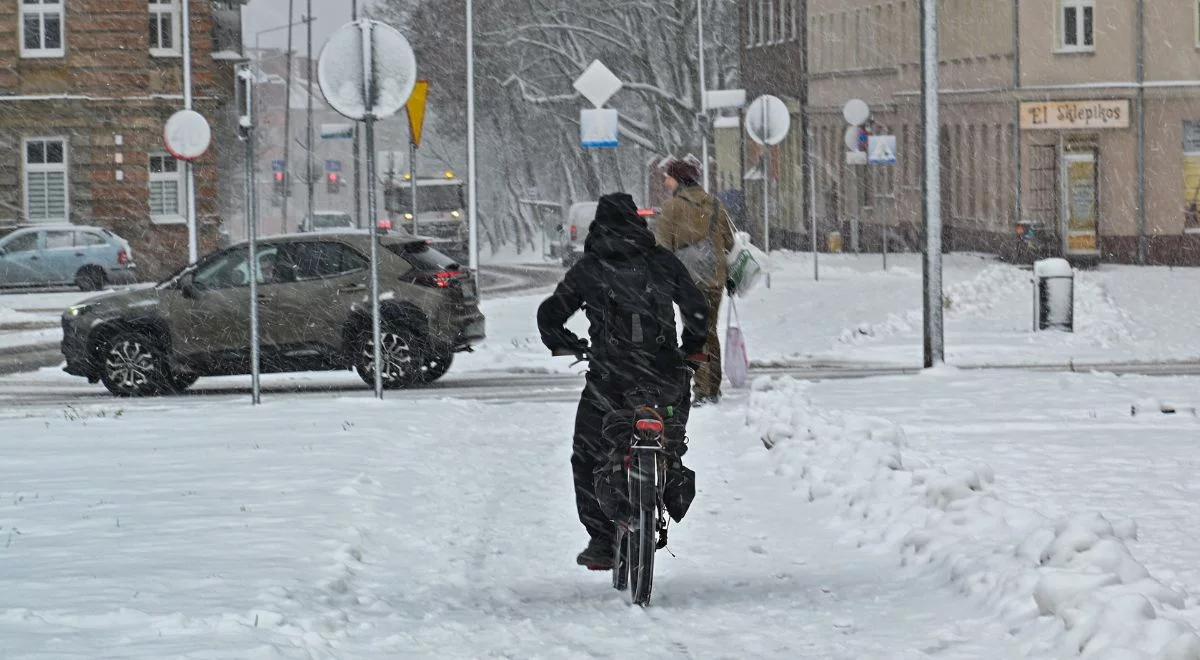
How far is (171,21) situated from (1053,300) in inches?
1310

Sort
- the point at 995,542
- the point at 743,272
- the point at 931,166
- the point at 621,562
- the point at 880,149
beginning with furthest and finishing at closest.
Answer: the point at 880,149, the point at 931,166, the point at 743,272, the point at 995,542, the point at 621,562

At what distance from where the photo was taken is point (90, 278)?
48.5m

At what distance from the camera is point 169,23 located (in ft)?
179

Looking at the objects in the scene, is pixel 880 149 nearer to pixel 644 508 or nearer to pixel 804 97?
pixel 804 97

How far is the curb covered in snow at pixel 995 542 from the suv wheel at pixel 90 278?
3632 centimetres

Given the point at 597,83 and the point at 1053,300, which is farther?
the point at 597,83

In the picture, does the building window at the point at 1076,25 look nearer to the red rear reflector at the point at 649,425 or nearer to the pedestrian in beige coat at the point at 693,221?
the pedestrian in beige coat at the point at 693,221

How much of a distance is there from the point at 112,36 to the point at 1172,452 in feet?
142

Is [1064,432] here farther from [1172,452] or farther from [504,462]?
[504,462]

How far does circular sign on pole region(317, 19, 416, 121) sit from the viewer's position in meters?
15.7

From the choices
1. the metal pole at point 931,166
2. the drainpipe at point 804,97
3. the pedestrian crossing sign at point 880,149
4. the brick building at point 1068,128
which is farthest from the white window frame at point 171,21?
the metal pole at point 931,166

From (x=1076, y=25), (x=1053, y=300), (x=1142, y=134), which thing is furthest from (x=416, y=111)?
(x=1076, y=25)

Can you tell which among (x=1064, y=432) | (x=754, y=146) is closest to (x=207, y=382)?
(x=1064, y=432)

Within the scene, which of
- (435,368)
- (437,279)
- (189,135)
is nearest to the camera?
(437,279)
